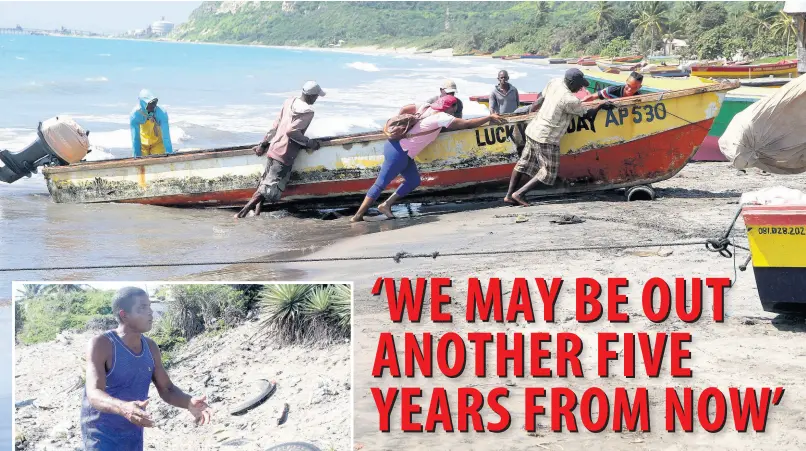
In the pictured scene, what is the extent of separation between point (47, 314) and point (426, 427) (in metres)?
2.14

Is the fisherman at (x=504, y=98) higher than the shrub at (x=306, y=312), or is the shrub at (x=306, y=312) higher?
the fisherman at (x=504, y=98)

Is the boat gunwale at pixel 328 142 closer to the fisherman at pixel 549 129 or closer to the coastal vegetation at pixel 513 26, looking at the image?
the fisherman at pixel 549 129

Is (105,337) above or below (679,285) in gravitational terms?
above

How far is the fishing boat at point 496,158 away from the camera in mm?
10289

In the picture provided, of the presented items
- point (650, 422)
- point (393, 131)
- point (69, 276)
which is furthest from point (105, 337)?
point (393, 131)

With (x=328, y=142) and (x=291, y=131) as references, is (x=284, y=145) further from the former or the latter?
(x=328, y=142)

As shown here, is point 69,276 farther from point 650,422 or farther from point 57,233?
point 650,422

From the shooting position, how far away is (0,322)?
5180mm

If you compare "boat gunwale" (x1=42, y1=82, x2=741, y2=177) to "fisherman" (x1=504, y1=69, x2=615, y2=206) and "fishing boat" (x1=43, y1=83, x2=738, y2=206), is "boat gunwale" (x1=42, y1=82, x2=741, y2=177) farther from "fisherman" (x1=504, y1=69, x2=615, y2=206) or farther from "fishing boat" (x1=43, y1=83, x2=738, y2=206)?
"fisherman" (x1=504, y1=69, x2=615, y2=206)

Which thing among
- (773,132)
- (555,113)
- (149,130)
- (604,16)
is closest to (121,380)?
(773,132)

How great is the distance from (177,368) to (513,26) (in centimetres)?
10558

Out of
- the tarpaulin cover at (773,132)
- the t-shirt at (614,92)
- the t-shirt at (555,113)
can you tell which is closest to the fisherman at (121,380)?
the tarpaulin cover at (773,132)

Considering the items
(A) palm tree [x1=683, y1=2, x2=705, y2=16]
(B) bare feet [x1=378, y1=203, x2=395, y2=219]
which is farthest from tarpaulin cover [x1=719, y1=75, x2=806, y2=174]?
(A) palm tree [x1=683, y1=2, x2=705, y2=16]

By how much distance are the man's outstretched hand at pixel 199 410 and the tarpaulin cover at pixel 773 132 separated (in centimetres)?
424
